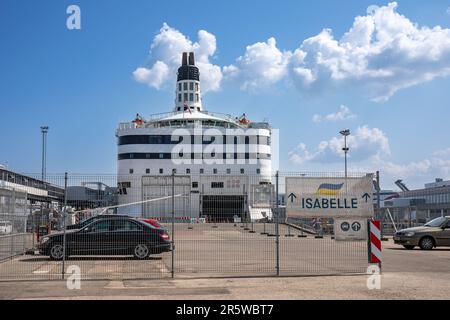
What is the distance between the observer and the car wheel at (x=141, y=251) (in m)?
16.6

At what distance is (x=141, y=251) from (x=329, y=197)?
6.02 m


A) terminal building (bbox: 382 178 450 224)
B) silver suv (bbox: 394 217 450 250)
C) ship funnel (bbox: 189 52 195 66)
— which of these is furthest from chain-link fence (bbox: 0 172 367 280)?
ship funnel (bbox: 189 52 195 66)

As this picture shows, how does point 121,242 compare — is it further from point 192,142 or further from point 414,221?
point 192,142

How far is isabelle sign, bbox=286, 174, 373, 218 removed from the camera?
14.1m

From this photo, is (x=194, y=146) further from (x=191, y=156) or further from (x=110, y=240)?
(x=110, y=240)

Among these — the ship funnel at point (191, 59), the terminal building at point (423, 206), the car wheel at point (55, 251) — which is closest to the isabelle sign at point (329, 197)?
the car wheel at point (55, 251)

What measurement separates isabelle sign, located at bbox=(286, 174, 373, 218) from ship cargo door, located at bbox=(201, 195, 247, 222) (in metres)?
1.39

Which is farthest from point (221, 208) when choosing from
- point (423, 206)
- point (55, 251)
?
point (423, 206)

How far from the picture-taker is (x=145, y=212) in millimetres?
15469

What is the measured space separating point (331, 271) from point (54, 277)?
6.75 meters

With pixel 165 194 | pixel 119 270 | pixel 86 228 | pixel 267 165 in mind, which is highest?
pixel 267 165

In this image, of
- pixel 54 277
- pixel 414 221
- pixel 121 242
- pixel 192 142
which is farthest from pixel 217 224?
pixel 192 142

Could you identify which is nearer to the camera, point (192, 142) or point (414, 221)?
point (414, 221)

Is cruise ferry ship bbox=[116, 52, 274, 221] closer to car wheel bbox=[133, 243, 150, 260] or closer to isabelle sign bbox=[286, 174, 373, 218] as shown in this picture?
car wheel bbox=[133, 243, 150, 260]
